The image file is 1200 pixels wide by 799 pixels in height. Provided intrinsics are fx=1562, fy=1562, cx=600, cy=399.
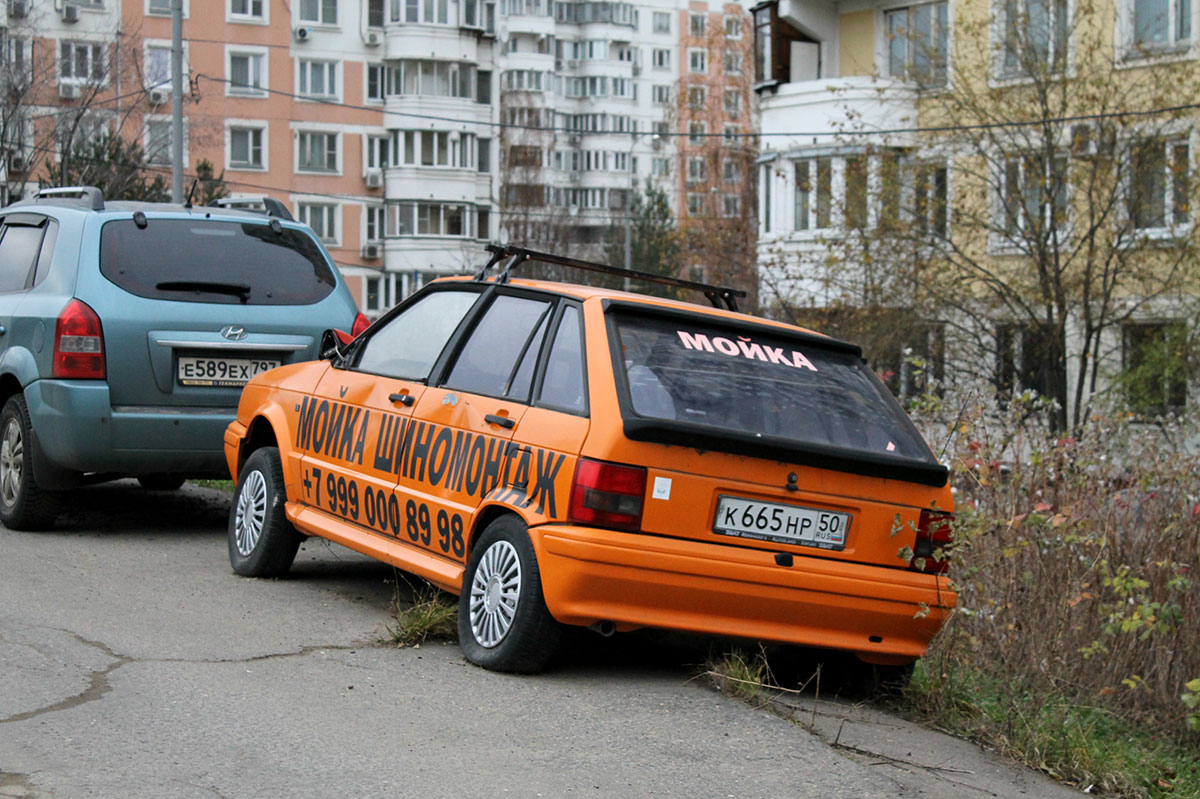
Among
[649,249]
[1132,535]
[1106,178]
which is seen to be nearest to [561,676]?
[1132,535]

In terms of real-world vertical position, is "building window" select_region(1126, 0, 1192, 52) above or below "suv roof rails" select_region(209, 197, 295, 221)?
above

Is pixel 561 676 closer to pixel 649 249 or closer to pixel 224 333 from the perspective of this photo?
pixel 224 333

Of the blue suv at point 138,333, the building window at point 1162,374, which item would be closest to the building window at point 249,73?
Answer: the building window at point 1162,374

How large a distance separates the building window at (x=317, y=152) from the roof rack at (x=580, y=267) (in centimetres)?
6282

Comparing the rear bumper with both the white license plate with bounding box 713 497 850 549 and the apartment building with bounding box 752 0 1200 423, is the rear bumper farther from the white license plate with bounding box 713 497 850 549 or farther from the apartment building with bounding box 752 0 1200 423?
the apartment building with bounding box 752 0 1200 423

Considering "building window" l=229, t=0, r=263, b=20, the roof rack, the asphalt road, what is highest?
"building window" l=229, t=0, r=263, b=20

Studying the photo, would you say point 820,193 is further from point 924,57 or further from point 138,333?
point 138,333

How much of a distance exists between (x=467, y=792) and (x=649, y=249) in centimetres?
8315

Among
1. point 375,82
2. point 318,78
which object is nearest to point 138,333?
point 318,78

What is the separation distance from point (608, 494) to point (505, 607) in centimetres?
69

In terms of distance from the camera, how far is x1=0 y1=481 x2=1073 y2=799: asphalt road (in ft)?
15.4

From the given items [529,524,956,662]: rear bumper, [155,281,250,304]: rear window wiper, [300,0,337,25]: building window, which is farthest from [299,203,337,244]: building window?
[529,524,956,662]: rear bumper

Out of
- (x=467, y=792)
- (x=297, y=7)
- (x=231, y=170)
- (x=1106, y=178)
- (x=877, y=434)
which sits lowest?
(x=467, y=792)

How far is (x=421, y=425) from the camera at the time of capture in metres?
6.86
